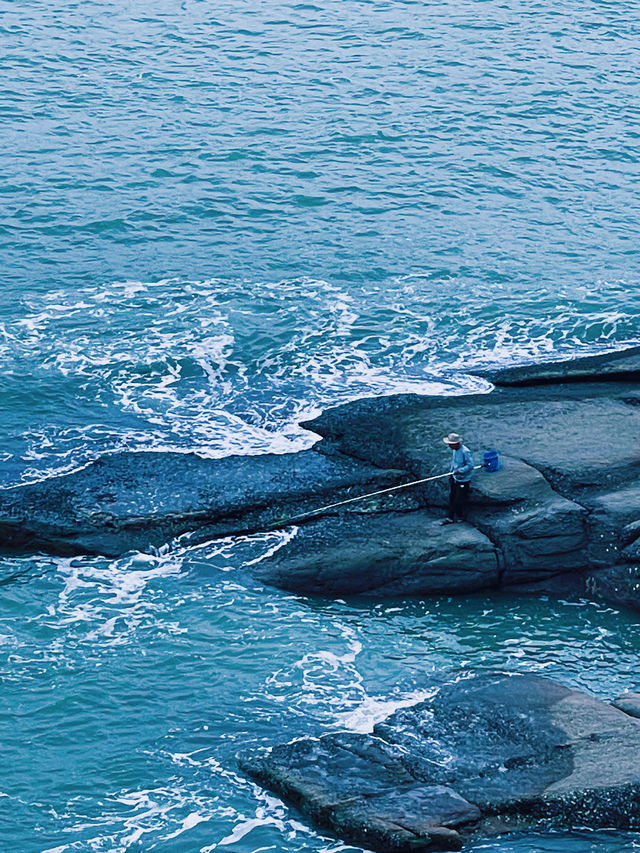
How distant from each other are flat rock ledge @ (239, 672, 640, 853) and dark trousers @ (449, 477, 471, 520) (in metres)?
5.19

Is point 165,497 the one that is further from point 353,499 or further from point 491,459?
point 491,459

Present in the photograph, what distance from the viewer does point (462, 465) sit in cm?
2952

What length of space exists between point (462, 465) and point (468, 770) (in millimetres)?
7799

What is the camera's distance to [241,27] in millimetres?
58469

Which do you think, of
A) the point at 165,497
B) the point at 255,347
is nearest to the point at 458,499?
the point at 165,497

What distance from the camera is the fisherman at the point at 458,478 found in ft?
96.5

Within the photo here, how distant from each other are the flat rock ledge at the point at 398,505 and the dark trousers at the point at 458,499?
0.87 feet

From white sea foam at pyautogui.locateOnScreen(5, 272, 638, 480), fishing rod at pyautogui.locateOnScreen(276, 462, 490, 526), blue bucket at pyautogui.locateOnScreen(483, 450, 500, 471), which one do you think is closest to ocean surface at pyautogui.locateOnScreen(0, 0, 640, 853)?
white sea foam at pyautogui.locateOnScreen(5, 272, 638, 480)

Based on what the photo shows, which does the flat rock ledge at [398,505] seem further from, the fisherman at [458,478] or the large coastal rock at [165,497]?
the fisherman at [458,478]

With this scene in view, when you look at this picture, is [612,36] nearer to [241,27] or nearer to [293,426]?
[241,27]

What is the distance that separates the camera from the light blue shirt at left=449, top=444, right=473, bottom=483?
29406 mm

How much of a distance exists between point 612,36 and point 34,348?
33.5 m

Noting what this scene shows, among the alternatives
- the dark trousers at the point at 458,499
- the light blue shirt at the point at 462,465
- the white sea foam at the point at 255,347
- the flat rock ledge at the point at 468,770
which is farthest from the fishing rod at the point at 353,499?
the flat rock ledge at the point at 468,770

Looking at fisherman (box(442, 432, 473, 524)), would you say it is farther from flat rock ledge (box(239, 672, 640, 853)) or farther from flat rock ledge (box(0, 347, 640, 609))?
flat rock ledge (box(239, 672, 640, 853))
